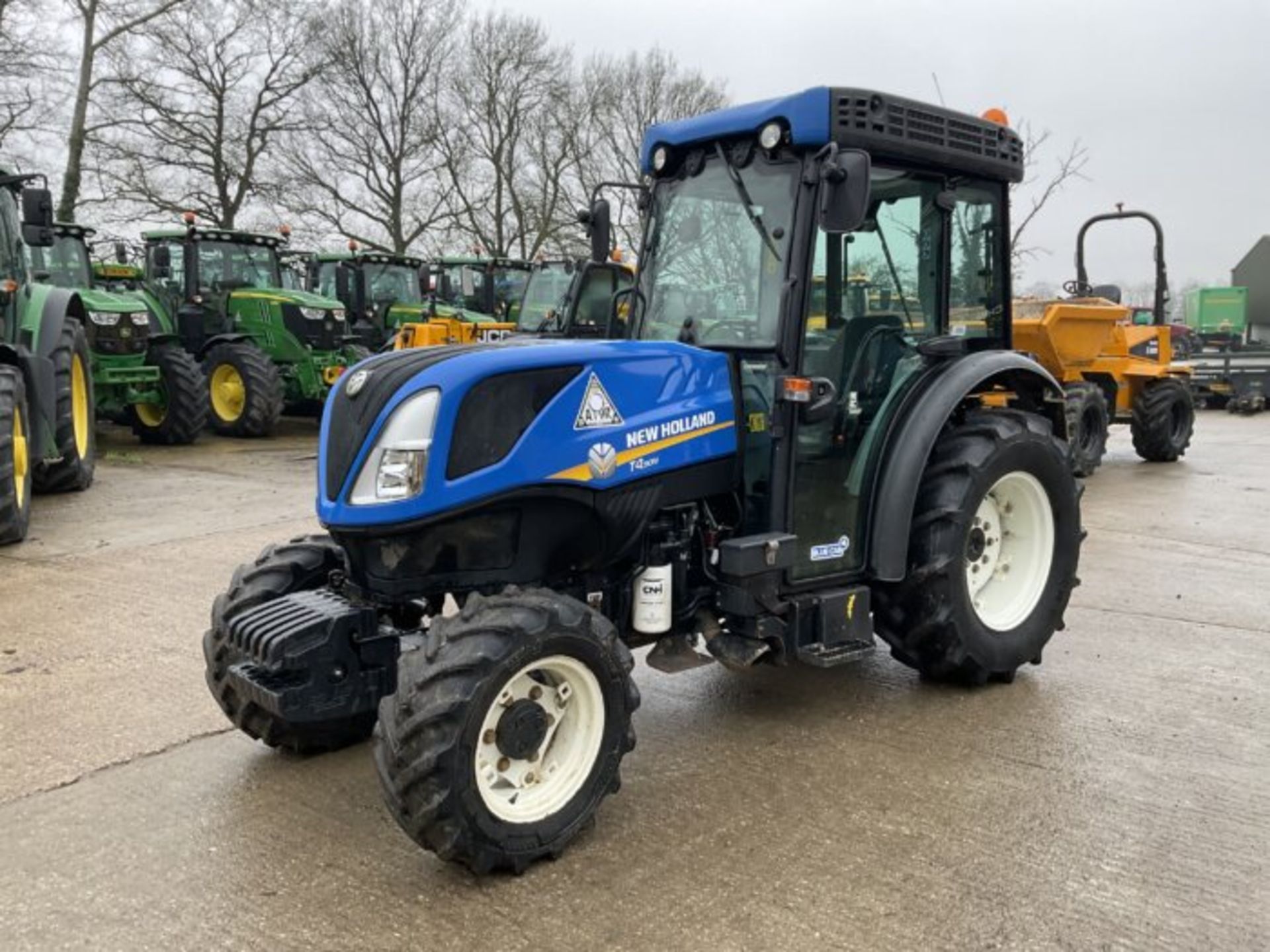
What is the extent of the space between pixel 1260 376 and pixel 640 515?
722 inches

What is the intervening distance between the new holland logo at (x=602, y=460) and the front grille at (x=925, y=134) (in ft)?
4.29

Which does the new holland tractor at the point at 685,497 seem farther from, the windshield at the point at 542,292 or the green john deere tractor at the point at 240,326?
the windshield at the point at 542,292

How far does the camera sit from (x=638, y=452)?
11.3 ft

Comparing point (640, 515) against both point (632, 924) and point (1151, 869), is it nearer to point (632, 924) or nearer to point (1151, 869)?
point (632, 924)

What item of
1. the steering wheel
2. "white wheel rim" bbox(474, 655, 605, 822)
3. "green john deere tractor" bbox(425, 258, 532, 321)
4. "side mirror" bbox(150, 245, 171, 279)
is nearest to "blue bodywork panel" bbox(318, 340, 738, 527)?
the steering wheel

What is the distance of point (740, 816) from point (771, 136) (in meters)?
2.18

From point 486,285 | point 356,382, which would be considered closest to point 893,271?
point 356,382

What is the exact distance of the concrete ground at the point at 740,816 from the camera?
2.72m

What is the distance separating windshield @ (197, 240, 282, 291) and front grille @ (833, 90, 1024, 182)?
41.3 ft

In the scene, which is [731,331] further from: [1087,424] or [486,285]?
[486,285]

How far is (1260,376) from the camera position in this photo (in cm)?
1848

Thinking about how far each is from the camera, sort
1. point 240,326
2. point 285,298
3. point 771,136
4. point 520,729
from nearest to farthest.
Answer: point 520,729 → point 771,136 → point 285,298 → point 240,326

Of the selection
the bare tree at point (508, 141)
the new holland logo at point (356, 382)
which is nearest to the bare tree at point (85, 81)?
the bare tree at point (508, 141)

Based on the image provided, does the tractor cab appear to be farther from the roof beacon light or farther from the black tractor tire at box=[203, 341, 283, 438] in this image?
the black tractor tire at box=[203, 341, 283, 438]
